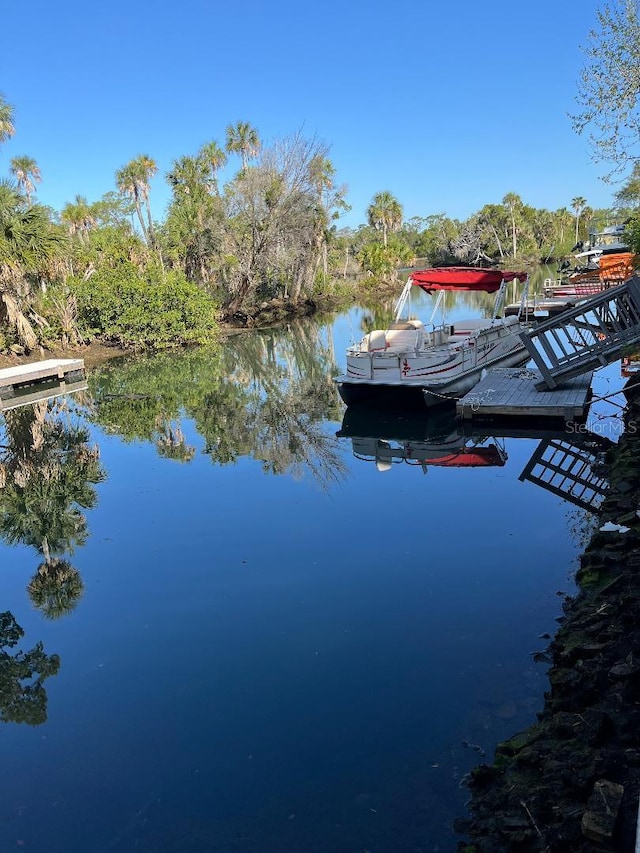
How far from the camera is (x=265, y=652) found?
7141 mm

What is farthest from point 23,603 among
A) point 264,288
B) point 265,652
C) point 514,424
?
point 264,288

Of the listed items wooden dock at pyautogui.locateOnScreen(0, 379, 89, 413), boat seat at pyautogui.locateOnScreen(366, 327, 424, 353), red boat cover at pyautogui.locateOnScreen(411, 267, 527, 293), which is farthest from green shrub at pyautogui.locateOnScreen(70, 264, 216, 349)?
boat seat at pyautogui.locateOnScreen(366, 327, 424, 353)

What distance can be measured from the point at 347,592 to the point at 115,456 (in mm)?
9082

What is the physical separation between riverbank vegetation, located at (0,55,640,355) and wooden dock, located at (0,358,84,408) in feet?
12.0

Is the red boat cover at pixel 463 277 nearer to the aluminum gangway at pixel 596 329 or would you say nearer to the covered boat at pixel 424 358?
the covered boat at pixel 424 358

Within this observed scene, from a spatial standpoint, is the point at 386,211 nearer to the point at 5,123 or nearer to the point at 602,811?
the point at 5,123

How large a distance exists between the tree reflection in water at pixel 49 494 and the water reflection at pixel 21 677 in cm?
72

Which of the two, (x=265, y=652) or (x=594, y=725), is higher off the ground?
(x=594, y=725)

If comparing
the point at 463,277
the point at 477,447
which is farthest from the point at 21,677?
the point at 463,277

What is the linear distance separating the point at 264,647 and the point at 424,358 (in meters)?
12.1

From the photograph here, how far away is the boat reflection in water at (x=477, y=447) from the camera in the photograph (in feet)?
39.4

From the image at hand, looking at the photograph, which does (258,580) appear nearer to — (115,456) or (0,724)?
(0,724)

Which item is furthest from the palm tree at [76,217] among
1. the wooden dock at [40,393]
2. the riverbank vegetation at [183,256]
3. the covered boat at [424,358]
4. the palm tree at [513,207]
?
the palm tree at [513,207]

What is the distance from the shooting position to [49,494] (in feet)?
42.9
